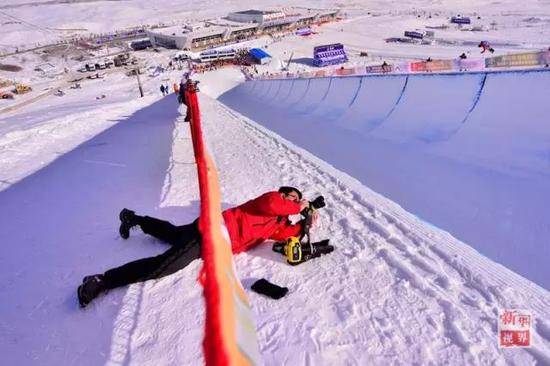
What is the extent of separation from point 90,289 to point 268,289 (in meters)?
1.60

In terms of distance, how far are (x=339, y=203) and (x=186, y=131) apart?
24.5 ft

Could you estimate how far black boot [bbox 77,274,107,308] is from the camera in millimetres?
3543

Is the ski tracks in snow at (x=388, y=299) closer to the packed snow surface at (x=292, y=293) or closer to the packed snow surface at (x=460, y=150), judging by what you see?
the packed snow surface at (x=292, y=293)

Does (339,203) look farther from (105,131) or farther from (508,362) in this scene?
(105,131)

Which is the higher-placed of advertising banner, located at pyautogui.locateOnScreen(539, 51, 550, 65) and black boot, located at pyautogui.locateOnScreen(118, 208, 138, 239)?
advertising banner, located at pyautogui.locateOnScreen(539, 51, 550, 65)

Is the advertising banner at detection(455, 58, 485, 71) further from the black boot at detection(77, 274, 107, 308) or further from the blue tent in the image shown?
the blue tent

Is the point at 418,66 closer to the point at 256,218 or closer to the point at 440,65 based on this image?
the point at 440,65

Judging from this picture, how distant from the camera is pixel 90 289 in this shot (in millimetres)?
3564

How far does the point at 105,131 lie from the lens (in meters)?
14.7

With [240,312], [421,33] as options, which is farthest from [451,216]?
[421,33]

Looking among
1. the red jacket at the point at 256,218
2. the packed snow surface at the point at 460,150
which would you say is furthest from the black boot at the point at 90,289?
the packed snow surface at the point at 460,150
